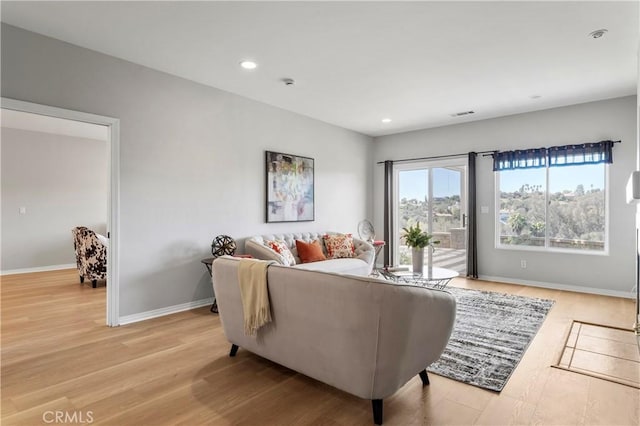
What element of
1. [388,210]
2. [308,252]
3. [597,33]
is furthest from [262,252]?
[597,33]

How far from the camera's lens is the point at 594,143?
4.89 meters

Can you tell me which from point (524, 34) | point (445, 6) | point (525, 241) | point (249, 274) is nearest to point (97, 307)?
point (249, 274)

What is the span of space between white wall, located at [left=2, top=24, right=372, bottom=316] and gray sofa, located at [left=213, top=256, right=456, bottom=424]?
2.18 metres

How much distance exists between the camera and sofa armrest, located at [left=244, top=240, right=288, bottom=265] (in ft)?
14.3

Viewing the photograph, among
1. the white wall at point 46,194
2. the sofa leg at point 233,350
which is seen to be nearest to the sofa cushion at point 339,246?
the sofa leg at point 233,350

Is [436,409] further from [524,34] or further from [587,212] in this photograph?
[587,212]

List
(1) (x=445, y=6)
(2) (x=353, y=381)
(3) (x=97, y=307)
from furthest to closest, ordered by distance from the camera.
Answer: (3) (x=97, y=307)
(1) (x=445, y=6)
(2) (x=353, y=381)

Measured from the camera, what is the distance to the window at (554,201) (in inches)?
197

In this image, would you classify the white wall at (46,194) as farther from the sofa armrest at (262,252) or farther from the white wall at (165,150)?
the sofa armrest at (262,252)

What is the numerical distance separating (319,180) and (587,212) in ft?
13.4

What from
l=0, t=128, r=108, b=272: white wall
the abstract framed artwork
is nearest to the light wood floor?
the abstract framed artwork

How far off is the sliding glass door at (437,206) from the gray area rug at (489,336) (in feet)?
5.19

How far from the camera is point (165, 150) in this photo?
398 cm

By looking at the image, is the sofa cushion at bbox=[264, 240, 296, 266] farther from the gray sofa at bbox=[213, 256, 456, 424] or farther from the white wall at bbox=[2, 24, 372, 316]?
the gray sofa at bbox=[213, 256, 456, 424]
